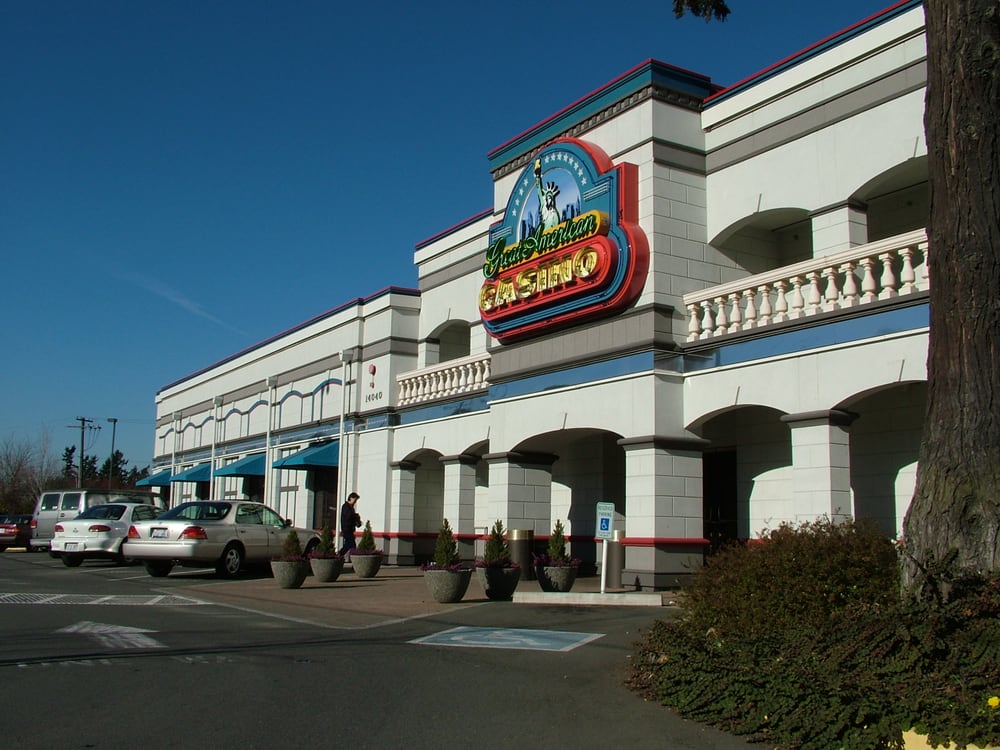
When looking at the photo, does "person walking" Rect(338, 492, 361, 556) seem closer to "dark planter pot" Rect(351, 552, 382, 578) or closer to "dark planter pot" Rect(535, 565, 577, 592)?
"dark planter pot" Rect(351, 552, 382, 578)

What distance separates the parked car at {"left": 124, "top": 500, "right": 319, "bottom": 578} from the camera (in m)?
19.6

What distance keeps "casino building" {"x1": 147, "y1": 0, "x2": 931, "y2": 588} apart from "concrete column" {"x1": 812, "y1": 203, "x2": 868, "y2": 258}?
0.03 m

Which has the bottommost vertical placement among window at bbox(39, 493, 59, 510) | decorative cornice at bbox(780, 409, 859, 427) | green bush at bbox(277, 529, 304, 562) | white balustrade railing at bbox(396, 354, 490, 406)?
green bush at bbox(277, 529, 304, 562)

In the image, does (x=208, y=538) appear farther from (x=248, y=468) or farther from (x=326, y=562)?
(x=248, y=468)

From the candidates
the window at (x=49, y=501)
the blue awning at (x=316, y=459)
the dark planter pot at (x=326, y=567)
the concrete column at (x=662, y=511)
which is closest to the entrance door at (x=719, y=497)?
the concrete column at (x=662, y=511)

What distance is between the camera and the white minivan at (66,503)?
1066 inches

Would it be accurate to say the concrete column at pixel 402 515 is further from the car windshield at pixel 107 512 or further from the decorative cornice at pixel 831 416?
the decorative cornice at pixel 831 416

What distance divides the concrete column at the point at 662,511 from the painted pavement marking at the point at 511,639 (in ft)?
16.2

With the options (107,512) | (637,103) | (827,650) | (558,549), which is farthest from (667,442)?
(107,512)

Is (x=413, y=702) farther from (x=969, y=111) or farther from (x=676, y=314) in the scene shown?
(x=676, y=314)

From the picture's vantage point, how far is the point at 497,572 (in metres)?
15.2

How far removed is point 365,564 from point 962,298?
47.0ft

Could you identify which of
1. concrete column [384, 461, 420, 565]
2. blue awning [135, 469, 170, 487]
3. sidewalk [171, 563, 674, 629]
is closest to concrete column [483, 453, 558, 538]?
sidewalk [171, 563, 674, 629]

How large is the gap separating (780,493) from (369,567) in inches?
324
